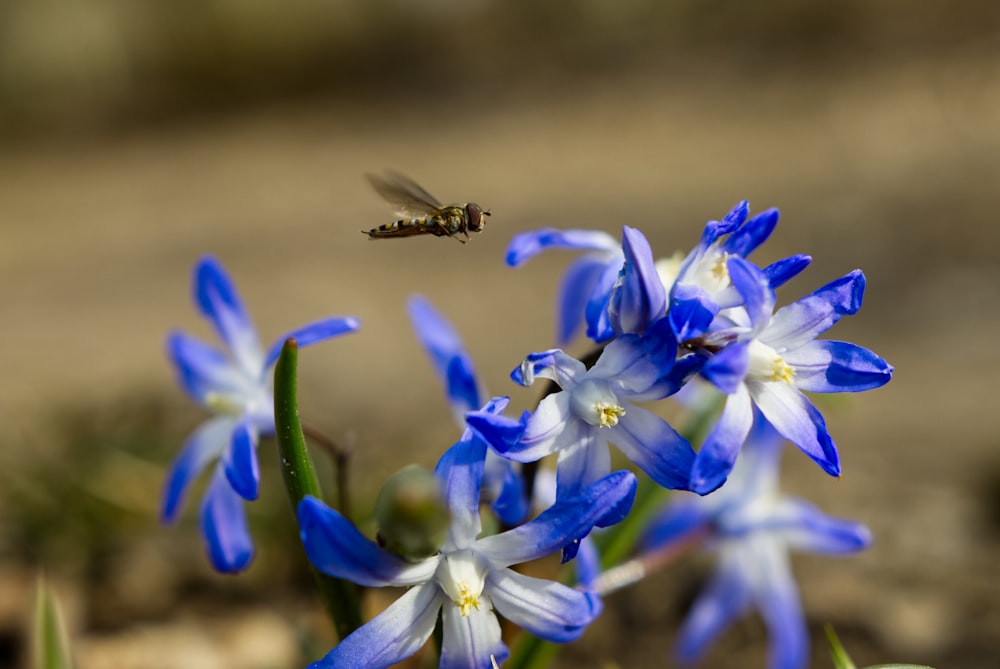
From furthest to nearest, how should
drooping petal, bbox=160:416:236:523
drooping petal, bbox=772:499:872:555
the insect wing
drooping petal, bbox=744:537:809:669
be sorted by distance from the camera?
drooping petal, bbox=744:537:809:669, drooping petal, bbox=772:499:872:555, drooping petal, bbox=160:416:236:523, the insect wing

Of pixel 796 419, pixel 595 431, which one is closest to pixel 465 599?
pixel 595 431

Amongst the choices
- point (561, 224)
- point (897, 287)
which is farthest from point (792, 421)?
point (561, 224)

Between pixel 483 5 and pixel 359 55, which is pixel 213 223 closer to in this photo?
pixel 359 55

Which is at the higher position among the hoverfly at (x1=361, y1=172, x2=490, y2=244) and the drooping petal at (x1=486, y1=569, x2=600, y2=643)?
the hoverfly at (x1=361, y1=172, x2=490, y2=244)

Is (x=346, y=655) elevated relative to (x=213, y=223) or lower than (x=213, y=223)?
elevated

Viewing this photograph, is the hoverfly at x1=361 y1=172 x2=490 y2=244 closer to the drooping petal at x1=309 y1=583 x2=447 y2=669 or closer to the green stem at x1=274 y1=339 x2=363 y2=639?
the green stem at x1=274 y1=339 x2=363 y2=639

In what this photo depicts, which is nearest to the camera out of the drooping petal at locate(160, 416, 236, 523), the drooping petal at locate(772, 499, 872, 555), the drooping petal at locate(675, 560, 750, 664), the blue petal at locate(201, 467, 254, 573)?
the blue petal at locate(201, 467, 254, 573)

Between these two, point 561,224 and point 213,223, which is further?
point 213,223

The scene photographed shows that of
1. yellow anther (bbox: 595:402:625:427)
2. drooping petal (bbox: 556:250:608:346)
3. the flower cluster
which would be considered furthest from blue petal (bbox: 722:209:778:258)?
drooping petal (bbox: 556:250:608:346)
